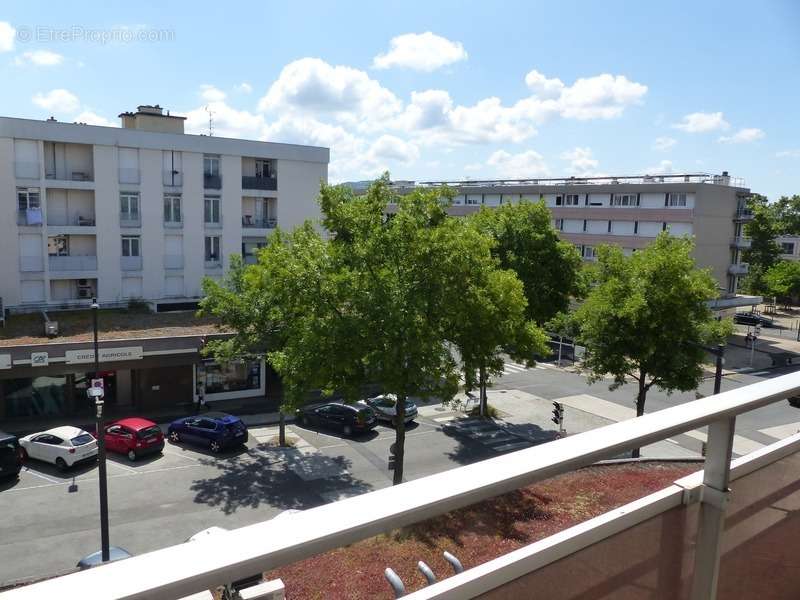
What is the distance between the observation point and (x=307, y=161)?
36781 millimetres

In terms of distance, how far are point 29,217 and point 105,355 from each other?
8.23m

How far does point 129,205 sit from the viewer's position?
32156mm

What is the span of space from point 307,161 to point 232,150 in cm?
436

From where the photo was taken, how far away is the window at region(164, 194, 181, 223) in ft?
108

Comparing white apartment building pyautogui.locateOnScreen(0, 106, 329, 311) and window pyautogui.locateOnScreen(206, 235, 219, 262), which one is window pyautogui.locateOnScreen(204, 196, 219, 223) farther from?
window pyautogui.locateOnScreen(206, 235, 219, 262)

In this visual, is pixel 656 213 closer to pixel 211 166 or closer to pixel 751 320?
pixel 751 320

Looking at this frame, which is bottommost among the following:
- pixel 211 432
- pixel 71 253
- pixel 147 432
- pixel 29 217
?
pixel 211 432

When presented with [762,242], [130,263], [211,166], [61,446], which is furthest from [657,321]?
[762,242]

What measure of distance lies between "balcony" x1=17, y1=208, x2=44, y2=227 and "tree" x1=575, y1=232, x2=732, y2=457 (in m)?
24.8

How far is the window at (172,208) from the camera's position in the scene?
108 feet

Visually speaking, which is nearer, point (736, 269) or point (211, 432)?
point (211, 432)

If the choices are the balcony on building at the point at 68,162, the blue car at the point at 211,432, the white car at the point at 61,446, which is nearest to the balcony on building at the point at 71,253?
the balcony on building at the point at 68,162

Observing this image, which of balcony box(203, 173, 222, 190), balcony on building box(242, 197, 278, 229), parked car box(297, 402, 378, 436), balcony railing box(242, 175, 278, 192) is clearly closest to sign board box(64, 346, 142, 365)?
parked car box(297, 402, 378, 436)

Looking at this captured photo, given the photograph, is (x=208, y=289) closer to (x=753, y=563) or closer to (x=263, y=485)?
(x=263, y=485)
